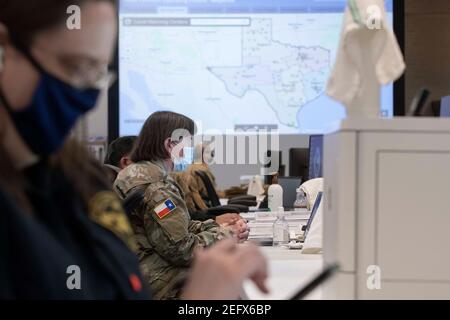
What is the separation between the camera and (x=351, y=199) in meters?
1.20

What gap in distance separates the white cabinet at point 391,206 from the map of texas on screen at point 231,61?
314 centimetres

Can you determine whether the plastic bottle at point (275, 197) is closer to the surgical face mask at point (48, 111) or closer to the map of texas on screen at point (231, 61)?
the map of texas on screen at point (231, 61)

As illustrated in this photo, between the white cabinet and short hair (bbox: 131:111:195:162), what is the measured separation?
1639mm

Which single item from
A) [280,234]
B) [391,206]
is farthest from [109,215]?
[280,234]

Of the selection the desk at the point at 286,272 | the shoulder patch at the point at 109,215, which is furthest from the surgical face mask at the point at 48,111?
the desk at the point at 286,272

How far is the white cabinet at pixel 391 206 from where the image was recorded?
47.1 inches

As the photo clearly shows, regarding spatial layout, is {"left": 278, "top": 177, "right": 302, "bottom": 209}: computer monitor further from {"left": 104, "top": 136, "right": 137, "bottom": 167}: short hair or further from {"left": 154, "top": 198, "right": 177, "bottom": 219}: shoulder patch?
{"left": 154, "top": 198, "right": 177, "bottom": 219}: shoulder patch

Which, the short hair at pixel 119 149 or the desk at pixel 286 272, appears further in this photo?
the short hair at pixel 119 149

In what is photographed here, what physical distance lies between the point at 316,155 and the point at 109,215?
8.48 ft

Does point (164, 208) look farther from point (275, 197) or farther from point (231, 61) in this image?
point (231, 61)

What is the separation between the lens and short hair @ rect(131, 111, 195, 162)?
2807 mm

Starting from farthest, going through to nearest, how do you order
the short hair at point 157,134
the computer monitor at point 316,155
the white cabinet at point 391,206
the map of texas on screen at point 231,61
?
the map of texas on screen at point 231,61 < the computer monitor at point 316,155 < the short hair at point 157,134 < the white cabinet at point 391,206

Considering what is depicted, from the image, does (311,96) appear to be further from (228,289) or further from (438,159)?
(228,289)

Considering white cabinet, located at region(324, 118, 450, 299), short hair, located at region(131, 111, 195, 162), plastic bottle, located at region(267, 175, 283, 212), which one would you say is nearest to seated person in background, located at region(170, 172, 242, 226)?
plastic bottle, located at region(267, 175, 283, 212)
